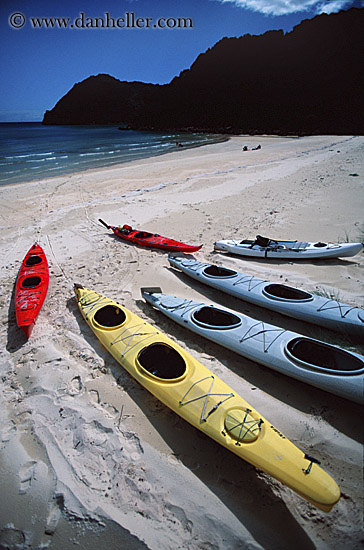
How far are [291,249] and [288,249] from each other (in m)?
0.07

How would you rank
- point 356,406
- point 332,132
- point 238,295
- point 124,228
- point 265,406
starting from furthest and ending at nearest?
1. point 332,132
2. point 124,228
3. point 238,295
4. point 265,406
5. point 356,406

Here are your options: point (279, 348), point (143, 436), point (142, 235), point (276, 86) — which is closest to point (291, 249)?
point (279, 348)

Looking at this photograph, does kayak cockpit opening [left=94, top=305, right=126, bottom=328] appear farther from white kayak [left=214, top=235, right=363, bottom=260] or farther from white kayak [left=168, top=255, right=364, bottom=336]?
white kayak [left=214, top=235, right=363, bottom=260]

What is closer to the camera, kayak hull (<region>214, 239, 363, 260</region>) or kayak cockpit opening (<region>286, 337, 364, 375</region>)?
kayak cockpit opening (<region>286, 337, 364, 375</region>)

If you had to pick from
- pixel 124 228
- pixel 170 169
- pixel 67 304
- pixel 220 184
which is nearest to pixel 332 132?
pixel 170 169

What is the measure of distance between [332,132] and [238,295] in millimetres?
48331

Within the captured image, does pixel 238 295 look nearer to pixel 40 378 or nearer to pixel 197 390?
pixel 197 390

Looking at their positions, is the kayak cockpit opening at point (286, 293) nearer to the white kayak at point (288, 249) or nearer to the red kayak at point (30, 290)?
the white kayak at point (288, 249)

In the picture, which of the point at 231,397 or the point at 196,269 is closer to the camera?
the point at 231,397

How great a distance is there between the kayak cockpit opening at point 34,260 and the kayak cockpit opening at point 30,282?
2.54ft

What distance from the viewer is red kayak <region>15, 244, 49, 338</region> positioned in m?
4.79

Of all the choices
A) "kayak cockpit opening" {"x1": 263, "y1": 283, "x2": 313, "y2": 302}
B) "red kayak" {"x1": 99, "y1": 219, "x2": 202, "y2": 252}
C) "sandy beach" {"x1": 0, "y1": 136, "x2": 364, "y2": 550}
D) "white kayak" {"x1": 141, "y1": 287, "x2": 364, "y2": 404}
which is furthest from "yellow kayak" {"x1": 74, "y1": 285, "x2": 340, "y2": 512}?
"red kayak" {"x1": 99, "y1": 219, "x2": 202, "y2": 252}

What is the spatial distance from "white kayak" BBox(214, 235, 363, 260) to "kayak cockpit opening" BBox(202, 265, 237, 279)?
54.6 inches

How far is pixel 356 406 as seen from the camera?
10.0ft
